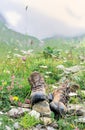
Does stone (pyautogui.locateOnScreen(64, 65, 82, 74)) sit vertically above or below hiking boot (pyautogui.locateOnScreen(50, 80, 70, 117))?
above

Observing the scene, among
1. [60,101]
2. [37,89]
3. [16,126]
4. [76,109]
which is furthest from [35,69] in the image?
[16,126]

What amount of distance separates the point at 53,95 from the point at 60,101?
275 mm

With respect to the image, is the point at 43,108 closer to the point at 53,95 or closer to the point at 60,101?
the point at 60,101

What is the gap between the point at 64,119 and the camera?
7570 millimetres

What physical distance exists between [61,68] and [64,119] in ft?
10.5

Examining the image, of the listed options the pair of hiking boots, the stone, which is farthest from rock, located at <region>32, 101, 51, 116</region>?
the stone

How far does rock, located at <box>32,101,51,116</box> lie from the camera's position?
24.7 ft

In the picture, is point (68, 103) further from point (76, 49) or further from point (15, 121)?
point (76, 49)

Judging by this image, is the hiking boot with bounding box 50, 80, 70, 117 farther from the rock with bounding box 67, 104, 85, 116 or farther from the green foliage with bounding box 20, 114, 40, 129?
the green foliage with bounding box 20, 114, 40, 129

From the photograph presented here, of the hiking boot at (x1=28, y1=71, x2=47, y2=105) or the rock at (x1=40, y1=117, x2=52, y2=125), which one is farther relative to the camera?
the hiking boot at (x1=28, y1=71, x2=47, y2=105)

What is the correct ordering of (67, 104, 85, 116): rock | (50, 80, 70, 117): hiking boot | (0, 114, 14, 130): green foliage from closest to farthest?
1. (0, 114, 14, 130): green foliage
2. (50, 80, 70, 117): hiking boot
3. (67, 104, 85, 116): rock

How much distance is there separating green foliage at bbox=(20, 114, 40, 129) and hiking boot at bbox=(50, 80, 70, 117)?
509mm

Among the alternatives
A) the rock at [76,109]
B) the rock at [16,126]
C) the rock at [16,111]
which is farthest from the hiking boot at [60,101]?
the rock at [16,126]

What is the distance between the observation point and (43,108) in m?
7.55
